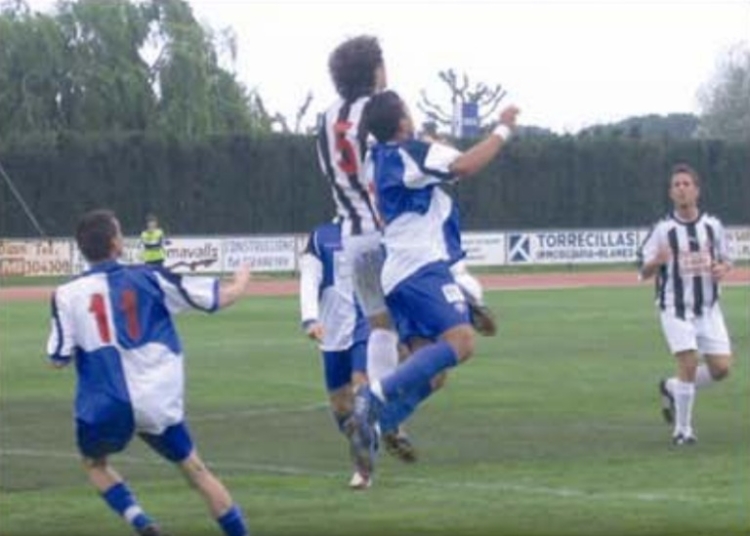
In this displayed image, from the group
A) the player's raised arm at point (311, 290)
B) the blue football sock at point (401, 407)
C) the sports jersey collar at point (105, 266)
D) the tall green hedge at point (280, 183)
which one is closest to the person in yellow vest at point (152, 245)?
the tall green hedge at point (280, 183)

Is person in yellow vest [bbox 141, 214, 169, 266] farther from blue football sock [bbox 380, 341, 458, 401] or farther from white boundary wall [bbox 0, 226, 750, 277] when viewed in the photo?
blue football sock [bbox 380, 341, 458, 401]

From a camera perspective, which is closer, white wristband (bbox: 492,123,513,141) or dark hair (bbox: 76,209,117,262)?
dark hair (bbox: 76,209,117,262)

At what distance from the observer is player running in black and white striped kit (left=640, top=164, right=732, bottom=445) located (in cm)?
1978

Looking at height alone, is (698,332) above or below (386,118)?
below

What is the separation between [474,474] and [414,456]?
481 mm

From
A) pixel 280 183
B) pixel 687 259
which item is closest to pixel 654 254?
pixel 687 259

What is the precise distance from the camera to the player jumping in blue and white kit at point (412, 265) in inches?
527

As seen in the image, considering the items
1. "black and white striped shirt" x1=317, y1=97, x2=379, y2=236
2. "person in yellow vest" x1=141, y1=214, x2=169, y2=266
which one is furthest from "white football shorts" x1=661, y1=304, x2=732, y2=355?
"person in yellow vest" x1=141, y1=214, x2=169, y2=266

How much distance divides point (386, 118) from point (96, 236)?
2008 mm

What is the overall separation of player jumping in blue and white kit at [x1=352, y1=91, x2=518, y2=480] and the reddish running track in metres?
39.7

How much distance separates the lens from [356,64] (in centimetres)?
1430

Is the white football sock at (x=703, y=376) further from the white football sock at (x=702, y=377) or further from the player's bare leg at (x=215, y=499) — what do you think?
the player's bare leg at (x=215, y=499)

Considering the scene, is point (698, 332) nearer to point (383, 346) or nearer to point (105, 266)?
point (383, 346)

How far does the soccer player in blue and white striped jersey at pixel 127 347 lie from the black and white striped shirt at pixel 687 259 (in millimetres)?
7930
